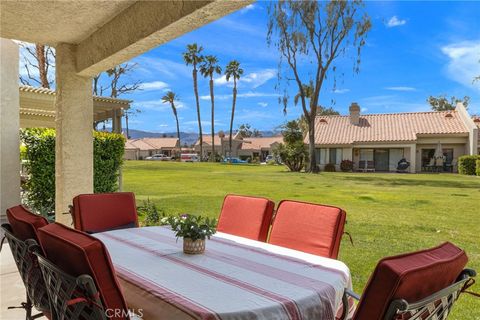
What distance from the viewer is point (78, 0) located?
3.12 meters

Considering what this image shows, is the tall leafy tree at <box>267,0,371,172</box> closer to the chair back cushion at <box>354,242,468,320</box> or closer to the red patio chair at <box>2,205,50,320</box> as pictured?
the red patio chair at <box>2,205,50,320</box>

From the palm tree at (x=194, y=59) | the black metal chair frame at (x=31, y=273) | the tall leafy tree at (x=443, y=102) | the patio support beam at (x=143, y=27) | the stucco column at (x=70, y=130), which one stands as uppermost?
the palm tree at (x=194, y=59)

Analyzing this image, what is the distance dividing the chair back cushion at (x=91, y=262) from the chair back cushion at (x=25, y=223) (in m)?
0.52

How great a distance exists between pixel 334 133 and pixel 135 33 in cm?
2696

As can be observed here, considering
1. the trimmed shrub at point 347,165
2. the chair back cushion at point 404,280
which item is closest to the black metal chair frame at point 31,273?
the chair back cushion at point 404,280

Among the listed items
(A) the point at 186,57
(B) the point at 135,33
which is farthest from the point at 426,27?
(A) the point at 186,57

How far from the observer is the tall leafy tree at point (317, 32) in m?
20.9

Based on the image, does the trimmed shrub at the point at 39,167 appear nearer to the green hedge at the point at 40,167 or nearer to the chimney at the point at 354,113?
the green hedge at the point at 40,167

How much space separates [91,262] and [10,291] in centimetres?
255

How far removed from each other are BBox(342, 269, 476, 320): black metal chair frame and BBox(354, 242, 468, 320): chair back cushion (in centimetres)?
2

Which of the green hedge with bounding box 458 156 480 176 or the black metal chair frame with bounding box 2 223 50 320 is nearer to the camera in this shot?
the black metal chair frame with bounding box 2 223 50 320

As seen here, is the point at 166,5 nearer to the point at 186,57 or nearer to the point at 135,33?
the point at 135,33

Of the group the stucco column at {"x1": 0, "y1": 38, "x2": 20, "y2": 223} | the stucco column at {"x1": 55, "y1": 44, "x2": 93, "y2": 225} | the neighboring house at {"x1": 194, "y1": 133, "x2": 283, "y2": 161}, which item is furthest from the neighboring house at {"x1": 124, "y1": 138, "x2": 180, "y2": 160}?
the stucco column at {"x1": 55, "y1": 44, "x2": 93, "y2": 225}

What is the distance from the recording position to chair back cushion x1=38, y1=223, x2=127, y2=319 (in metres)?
1.34
